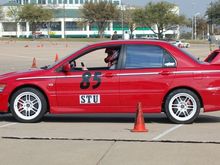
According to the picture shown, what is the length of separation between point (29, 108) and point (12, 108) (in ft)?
1.07

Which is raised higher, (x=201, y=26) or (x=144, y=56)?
(x=201, y=26)

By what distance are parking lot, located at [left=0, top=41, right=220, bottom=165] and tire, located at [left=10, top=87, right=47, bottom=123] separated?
0.17m

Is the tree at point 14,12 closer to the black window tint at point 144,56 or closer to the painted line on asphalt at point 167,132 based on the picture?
the black window tint at point 144,56

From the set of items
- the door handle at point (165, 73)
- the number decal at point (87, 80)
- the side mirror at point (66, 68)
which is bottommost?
A: the number decal at point (87, 80)

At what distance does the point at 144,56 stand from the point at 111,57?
25.3 inches

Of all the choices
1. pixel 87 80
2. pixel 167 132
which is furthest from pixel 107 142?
pixel 87 80

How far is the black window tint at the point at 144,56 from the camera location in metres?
10.2

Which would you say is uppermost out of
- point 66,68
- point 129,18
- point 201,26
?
point 129,18

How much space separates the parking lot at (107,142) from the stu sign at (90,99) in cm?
43

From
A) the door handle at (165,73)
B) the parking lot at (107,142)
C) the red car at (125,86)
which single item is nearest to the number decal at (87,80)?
the red car at (125,86)

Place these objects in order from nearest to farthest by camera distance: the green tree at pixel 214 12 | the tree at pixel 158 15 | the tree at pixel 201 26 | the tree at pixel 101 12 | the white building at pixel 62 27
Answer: the green tree at pixel 214 12 → the tree at pixel 158 15 → the tree at pixel 101 12 → the tree at pixel 201 26 → the white building at pixel 62 27

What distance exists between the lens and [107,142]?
831 centimetres

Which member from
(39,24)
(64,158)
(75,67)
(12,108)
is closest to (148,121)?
(75,67)

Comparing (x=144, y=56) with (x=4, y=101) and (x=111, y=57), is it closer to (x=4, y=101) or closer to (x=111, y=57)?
(x=111, y=57)
